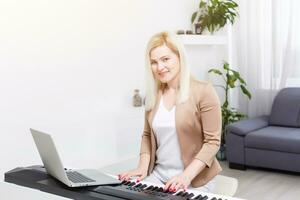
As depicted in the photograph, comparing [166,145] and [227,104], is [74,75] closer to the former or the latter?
[166,145]

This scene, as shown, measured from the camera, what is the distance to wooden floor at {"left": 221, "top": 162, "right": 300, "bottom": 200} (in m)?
3.63

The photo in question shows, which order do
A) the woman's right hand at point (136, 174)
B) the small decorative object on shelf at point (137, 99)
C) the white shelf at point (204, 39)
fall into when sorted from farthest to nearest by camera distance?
the white shelf at point (204, 39) < the small decorative object on shelf at point (137, 99) < the woman's right hand at point (136, 174)

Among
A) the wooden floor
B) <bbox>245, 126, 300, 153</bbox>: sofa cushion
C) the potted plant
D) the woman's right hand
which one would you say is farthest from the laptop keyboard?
the potted plant

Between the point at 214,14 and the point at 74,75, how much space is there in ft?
6.84

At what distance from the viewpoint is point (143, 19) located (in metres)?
4.14

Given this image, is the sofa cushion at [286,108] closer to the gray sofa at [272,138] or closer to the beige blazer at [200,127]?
the gray sofa at [272,138]

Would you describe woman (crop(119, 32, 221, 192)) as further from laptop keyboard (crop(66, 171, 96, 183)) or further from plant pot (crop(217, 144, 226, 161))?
plant pot (crop(217, 144, 226, 161))

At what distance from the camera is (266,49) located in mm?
5031

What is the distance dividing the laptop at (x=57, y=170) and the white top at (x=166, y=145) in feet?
1.40

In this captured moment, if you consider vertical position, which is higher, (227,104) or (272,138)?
(227,104)

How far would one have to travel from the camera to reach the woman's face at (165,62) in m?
2.02

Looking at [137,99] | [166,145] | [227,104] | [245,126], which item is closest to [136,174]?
[166,145]

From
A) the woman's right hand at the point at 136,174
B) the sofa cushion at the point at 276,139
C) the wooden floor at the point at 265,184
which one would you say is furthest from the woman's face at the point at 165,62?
the sofa cushion at the point at 276,139

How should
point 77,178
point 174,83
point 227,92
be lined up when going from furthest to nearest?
point 227,92 < point 174,83 < point 77,178
